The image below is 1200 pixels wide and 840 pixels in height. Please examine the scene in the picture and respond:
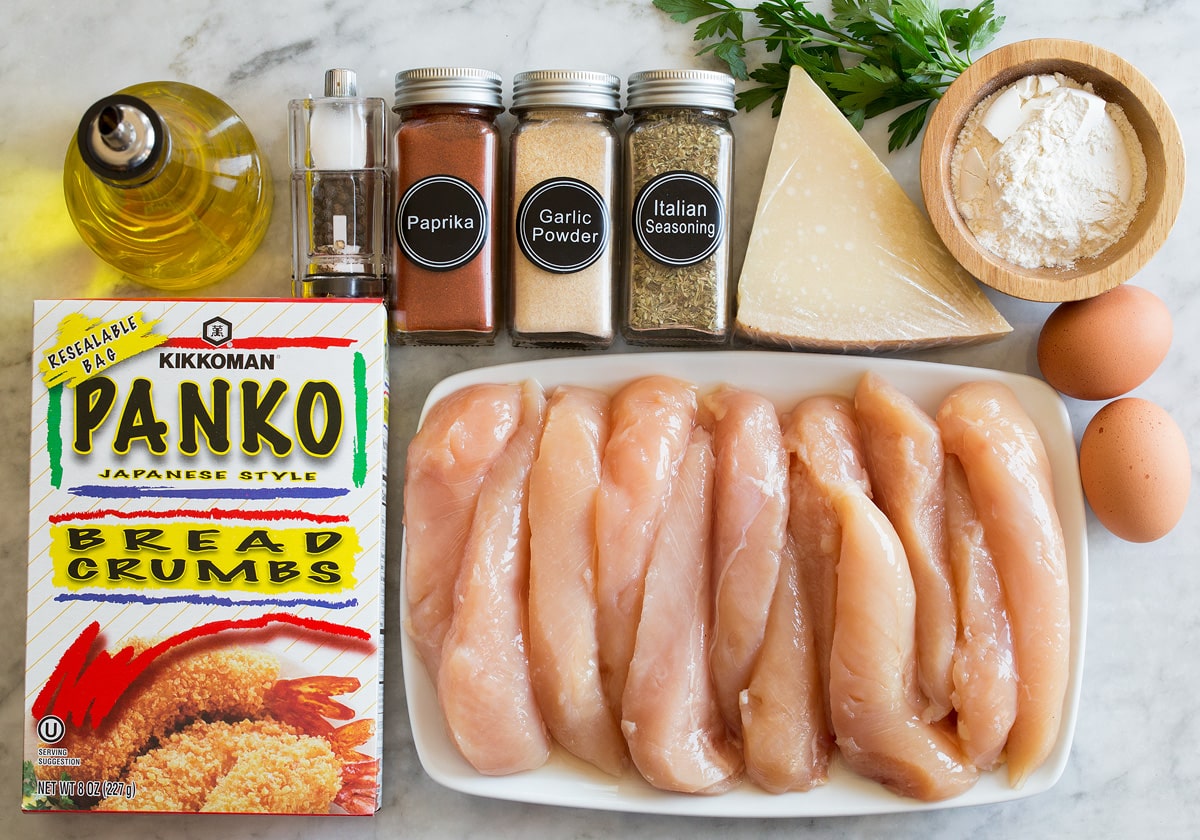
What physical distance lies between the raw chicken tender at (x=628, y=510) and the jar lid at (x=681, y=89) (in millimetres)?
430

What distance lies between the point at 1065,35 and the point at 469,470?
1204mm

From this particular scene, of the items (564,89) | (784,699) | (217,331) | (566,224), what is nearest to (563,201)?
(566,224)

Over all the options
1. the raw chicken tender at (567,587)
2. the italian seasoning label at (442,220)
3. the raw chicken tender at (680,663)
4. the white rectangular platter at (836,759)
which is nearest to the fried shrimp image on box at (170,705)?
the white rectangular platter at (836,759)

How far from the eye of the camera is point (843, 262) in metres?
1.33

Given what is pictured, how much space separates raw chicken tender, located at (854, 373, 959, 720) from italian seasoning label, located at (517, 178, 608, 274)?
0.48 metres

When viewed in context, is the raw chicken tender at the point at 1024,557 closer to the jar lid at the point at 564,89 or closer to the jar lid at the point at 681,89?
the jar lid at the point at 681,89

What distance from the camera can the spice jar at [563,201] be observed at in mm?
1272

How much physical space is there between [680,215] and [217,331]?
70 cm

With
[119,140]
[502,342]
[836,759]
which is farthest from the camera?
[502,342]

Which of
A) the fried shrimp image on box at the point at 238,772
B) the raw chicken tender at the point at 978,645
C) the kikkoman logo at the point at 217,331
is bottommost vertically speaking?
the fried shrimp image on box at the point at 238,772

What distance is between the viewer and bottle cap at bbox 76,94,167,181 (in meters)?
1.11

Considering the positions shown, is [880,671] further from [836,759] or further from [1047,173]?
[1047,173]

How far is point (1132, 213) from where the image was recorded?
126 centimetres

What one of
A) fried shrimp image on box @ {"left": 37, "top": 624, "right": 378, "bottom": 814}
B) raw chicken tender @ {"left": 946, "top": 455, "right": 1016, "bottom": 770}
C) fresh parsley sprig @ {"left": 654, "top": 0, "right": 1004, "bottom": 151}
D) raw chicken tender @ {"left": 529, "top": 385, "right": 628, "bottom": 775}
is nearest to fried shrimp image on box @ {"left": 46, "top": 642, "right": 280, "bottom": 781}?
fried shrimp image on box @ {"left": 37, "top": 624, "right": 378, "bottom": 814}
